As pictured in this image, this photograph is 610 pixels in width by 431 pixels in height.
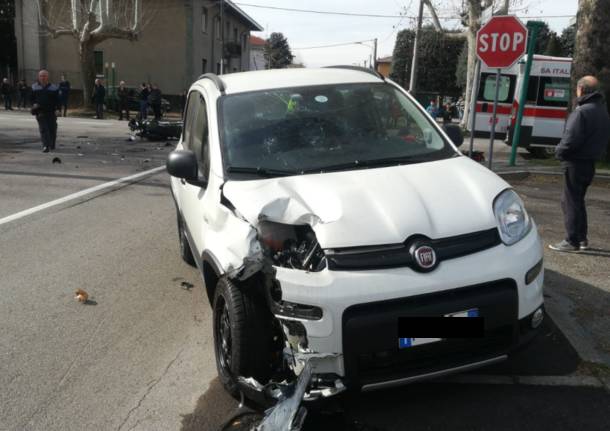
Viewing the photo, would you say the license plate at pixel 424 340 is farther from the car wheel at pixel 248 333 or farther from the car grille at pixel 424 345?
the car wheel at pixel 248 333

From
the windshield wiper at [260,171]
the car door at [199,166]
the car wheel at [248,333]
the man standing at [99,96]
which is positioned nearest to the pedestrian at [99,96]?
the man standing at [99,96]

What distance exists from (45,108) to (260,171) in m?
12.5

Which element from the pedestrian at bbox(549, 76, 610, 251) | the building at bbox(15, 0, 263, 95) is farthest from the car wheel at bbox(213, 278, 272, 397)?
the building at bbox(15, 0, 263, 95)

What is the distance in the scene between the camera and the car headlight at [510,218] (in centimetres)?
333

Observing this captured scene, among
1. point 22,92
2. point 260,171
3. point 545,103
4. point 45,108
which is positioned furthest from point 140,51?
point 260,171

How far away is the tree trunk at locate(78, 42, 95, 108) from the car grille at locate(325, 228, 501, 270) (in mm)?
33645

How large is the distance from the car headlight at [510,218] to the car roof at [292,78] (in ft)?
6.03

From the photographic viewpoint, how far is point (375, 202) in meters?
3.30

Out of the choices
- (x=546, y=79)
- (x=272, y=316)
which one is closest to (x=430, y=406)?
(x=272, y=316)

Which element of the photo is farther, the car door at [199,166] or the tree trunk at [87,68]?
the tree trunk at [87,68]

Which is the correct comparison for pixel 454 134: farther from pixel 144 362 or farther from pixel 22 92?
pixel 22 92

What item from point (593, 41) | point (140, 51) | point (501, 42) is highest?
point (140, 51)

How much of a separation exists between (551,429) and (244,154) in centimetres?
246

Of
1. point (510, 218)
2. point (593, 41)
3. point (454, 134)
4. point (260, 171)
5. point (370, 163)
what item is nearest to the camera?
point (510, 218)
